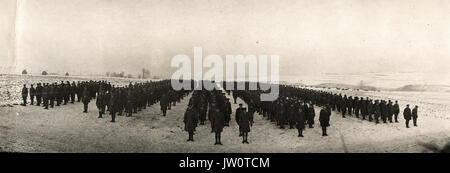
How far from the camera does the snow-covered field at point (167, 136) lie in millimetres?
10758

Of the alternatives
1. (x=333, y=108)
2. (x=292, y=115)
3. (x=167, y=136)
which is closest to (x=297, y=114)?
(x=292, y=115)

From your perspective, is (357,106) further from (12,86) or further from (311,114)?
(12,86)

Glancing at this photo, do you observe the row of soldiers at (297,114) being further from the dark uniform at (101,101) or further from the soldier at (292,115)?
the dark uniform at (101,101)

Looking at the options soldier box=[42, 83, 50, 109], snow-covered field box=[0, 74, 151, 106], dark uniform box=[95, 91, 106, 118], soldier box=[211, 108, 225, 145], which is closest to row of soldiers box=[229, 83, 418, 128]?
soldier box=[211, 108, 225, 145]

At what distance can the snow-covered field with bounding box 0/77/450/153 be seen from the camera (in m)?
10.8

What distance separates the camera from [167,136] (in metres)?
13.1

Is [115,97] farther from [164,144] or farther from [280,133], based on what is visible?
[280,133]

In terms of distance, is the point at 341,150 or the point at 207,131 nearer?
the point at 341,150

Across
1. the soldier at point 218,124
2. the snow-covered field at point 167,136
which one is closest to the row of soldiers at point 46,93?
the snow-covered field at point 167,136

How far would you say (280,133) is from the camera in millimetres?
14289

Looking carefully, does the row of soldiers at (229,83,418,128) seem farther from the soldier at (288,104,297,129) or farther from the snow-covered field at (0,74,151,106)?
the snow-covered field at (0,74,151,106)

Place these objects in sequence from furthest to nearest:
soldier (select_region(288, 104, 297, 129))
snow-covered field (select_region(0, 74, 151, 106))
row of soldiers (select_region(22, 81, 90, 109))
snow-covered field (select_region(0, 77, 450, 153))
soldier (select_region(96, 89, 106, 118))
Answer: snow-covered field (select_region(0, 74, 151, 106)) < row of soldiers (select_region(22, 81, 90, 109)) < soldier (select_region(96, 89, 106, 118)) < soldier (select_region(288, 104, 297, 129)) < snow-covered field (select_region(0, 77, 450, 153))
